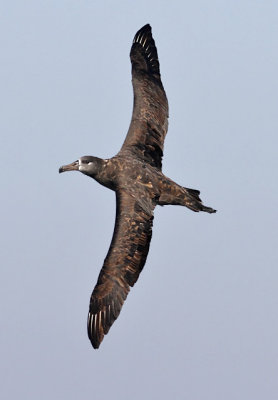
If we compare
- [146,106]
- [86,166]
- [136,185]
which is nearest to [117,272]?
[136,185]

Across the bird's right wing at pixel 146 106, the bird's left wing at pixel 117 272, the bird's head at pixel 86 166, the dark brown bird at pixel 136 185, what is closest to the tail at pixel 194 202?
the dark brown bird at pixel 136 185

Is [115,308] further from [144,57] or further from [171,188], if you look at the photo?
[144,57]

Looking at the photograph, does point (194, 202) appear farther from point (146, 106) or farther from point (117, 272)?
point (117, 272)

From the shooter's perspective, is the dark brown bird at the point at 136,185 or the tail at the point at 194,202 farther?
the tail at the point at 194,202

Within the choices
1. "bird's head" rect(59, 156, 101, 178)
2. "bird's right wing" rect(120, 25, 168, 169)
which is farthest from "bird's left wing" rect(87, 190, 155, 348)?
"bird's right wing" rect(120, 25, 168, 169)

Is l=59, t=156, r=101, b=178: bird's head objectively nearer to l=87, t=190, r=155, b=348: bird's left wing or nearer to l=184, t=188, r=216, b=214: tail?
l=87, t=190, r=155, b=348: bird's left wing

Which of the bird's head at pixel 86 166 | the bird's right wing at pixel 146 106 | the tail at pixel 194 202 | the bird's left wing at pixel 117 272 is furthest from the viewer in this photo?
the bird's right wing at pixel 146 106

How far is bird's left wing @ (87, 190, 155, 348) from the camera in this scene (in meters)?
22.3

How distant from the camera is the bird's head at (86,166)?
79.9ft

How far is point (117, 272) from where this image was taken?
22422 mm

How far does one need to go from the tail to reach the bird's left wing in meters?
1.89

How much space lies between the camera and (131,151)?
25250mm

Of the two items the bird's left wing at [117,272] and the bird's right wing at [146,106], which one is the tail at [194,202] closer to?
the bird's right wing at [146,106]

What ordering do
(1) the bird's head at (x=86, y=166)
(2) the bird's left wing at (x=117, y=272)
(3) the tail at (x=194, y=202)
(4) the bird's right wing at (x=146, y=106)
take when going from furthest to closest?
(4) the bird's right wing at (x=146, y=106) < (3) the tail at (x=194, y=202) < (1) the bird's head at (x=86, y=166) < (2) the bird's left wing at (x=117, y=272)
